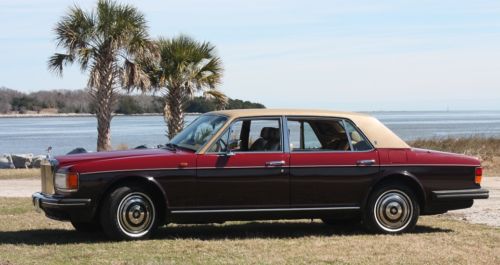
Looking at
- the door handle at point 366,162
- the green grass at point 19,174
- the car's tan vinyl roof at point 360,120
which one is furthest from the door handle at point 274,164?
the green grass at point 19,174

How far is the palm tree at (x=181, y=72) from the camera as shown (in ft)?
84.5

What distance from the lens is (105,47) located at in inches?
990

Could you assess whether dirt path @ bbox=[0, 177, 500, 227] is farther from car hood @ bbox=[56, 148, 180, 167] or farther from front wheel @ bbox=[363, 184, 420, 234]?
car hood @ bbox=[56, 148, 180, 167]

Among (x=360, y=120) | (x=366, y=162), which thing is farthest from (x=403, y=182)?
(x=360, y=120)

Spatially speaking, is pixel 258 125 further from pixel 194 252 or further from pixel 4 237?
pixel 4 237

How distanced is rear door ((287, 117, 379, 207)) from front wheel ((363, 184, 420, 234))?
216mm

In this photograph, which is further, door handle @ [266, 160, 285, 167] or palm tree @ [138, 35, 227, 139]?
palm tree @ [138, 35, 227, 139]

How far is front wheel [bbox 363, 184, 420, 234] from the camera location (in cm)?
1019

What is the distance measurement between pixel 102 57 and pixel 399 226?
16.7 metres

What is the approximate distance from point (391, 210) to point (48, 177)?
4258mm

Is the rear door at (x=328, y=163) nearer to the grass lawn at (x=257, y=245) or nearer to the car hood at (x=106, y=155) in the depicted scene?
the grass lawn at (x=257, y=245)

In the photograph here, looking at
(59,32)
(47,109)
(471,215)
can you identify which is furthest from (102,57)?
(47,109)

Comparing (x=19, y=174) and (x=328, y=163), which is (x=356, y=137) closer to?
(x=328, y=163)

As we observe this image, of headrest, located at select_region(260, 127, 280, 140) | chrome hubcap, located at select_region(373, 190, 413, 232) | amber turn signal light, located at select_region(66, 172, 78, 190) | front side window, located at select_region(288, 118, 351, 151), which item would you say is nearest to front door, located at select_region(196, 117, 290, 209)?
headrest, located at select_region(260, 127, 280, 140)
